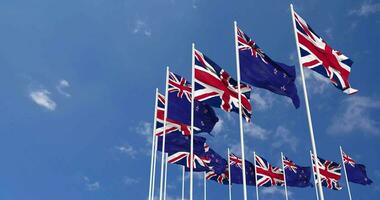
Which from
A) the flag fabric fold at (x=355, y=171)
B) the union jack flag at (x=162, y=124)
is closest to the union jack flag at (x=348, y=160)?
the flag fabric fold at (x=355, y=171)

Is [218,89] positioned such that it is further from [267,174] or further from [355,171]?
[355,171]

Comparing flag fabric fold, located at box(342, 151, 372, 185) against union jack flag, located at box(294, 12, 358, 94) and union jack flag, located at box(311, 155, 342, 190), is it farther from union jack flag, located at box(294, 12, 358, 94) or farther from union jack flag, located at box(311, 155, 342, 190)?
union jack flag, located at box(294, 12, 358, 94)

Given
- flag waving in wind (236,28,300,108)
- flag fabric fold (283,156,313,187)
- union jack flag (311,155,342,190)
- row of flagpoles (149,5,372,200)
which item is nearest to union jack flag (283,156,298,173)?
flag fabric fold (283,156,313,187)

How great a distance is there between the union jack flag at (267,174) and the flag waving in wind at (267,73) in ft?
55.0

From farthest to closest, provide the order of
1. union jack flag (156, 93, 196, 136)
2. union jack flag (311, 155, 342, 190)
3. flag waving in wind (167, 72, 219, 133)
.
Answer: union jack flag (311, 155, 342, 190) < union jack flag (156, 93, 196, 136) < flag waving in wind (167, 72, 219, 133)

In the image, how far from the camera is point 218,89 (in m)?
18.7

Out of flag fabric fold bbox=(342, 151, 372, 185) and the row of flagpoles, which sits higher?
flag fabric fold bbox=(342, 151, 372, 185)

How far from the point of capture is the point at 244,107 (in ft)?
61.7

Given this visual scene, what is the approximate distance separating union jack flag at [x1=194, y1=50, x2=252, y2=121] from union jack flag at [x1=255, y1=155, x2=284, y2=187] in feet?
47.5

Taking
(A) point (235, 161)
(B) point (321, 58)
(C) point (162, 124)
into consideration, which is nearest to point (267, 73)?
(B) point (321, 58)

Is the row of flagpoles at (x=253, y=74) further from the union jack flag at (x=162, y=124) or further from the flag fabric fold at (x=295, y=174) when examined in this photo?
the flag fabric fold at (x=295, y=174)

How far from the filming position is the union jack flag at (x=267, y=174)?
32562 millimetres

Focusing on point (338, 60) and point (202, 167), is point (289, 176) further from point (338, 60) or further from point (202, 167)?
point (338, 60)

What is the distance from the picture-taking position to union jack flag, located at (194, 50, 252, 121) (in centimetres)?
1855
